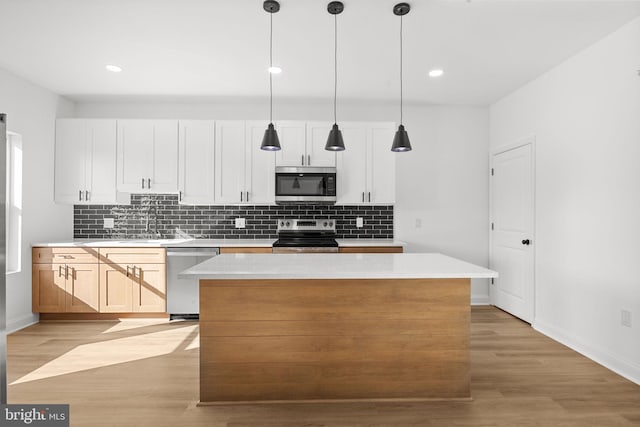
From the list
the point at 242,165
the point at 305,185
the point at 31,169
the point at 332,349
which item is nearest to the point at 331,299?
the point at 332,349

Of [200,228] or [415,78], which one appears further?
[200,228]

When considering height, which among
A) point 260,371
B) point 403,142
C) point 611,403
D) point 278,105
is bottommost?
point 611,403

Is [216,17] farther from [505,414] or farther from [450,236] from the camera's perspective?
[450,236]

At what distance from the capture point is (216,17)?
2709mm

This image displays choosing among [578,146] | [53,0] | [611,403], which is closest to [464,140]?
[578,146]

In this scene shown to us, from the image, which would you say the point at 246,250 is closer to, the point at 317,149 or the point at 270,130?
the point at 317,149

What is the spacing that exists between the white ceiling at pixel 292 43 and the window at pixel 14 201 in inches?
29.8

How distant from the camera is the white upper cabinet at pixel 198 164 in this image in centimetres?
443

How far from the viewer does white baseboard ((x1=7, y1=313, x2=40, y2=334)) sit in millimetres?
3748

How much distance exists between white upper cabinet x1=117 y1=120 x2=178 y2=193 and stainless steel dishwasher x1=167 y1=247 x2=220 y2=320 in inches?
32.3

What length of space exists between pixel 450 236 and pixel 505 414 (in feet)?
9.35

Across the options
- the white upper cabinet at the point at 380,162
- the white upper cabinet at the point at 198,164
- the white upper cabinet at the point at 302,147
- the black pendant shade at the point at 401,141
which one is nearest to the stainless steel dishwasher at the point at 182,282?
the white upper cabinet at the point at 198,164

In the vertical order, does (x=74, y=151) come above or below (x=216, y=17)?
below

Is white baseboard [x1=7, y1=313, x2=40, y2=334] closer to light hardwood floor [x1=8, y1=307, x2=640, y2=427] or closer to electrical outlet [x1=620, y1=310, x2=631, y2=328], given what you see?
light hardwood floor [x1=8, y1=307, x2=640, y2=427]
